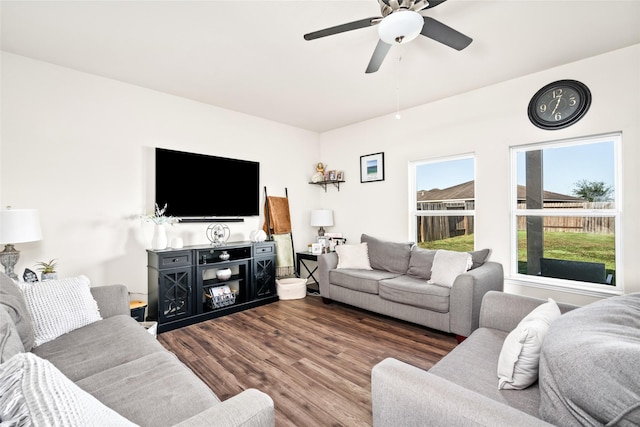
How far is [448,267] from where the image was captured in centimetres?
304

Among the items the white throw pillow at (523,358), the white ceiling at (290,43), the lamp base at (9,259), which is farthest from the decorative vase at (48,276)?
the white throw pillow at (523,358)

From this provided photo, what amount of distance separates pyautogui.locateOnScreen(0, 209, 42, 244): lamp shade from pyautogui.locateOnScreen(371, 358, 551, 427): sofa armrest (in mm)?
2679

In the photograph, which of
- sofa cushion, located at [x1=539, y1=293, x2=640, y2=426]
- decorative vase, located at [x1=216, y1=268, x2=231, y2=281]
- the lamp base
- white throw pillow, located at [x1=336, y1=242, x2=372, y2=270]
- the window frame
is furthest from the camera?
white throw pillow, located at [x1=336, y1=242, x2=372, y2=270]

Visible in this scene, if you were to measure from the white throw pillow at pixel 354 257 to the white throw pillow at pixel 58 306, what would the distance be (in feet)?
8.60

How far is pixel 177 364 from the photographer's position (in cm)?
149

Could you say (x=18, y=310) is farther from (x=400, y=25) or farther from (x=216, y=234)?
(x=400, y=25)

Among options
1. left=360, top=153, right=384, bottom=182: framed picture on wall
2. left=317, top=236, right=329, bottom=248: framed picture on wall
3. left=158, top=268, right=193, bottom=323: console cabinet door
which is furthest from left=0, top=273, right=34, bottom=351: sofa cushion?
left=360, top=153, right=384, bottom=182: framed picture on wall

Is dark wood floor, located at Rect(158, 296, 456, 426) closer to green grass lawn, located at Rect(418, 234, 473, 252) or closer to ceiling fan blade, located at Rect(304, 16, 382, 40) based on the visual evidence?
green grass lawn, located at Rect(418, 234, 473, 252)

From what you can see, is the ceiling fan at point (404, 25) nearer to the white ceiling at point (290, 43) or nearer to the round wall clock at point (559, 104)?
the white ceiling at point (290, 43)

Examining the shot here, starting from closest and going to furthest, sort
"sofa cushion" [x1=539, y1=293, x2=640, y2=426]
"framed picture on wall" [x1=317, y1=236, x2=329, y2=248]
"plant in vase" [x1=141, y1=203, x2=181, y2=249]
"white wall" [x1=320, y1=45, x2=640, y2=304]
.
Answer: "sofa cushion" [x1=539, y1=293, x2=640, y2=426], "white wall" [x1=320, y1=45, x2=640, y2=304], "plant in vase" [x1=141, y1=203, x2=181, y2=249], "framed picture on wall" [x1=317, y1=236, x2=329, y2=248]

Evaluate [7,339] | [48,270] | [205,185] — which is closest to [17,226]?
[48,270]

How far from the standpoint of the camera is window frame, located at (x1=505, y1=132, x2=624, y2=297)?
2.75 meters

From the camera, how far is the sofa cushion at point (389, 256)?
3.65 metres

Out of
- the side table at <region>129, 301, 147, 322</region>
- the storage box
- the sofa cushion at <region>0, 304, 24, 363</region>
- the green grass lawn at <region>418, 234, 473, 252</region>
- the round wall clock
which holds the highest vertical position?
the round wall clock
